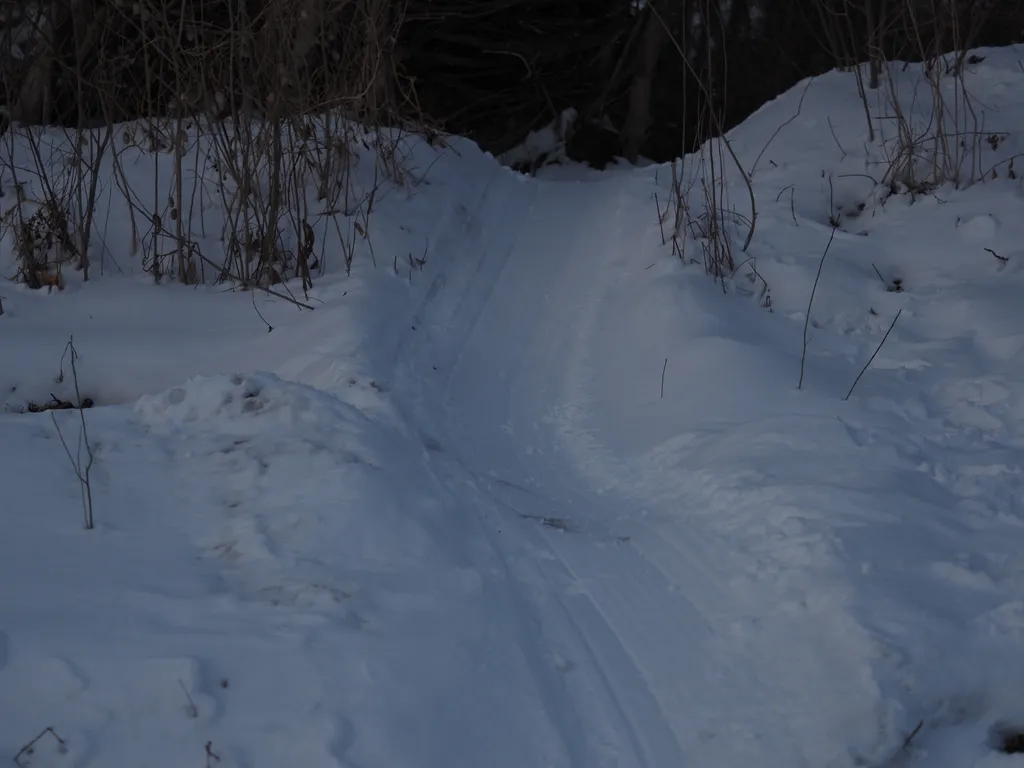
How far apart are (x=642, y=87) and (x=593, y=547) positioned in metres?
8.26

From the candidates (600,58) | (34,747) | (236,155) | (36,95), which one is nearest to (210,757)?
(34,747)

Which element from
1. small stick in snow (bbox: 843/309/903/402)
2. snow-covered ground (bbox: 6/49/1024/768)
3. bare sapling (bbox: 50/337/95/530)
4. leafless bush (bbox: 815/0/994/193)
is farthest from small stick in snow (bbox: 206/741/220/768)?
leafless bush (bbox: 815/0/994/193)

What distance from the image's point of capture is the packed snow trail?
2.39 metres

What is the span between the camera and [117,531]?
285cm

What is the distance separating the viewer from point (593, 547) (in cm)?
310

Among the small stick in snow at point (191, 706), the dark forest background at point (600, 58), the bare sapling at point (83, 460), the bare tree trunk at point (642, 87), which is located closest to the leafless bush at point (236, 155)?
the dark forest background at point (600, 58)

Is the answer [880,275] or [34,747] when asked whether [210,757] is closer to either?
[34,747]

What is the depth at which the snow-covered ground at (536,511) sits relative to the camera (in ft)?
7.49

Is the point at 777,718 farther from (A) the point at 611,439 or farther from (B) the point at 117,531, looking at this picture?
(B) the point at 117,531

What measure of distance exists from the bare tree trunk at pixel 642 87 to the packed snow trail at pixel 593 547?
5.17 meters

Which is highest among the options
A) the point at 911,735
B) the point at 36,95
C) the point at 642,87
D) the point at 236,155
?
the point at 642,87

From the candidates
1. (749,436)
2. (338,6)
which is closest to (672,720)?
(749,436)

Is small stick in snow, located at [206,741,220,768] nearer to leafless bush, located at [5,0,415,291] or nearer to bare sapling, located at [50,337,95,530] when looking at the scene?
bare sapling, located at [50,337,95,530]

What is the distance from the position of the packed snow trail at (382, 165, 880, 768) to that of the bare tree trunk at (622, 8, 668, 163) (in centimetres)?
517
